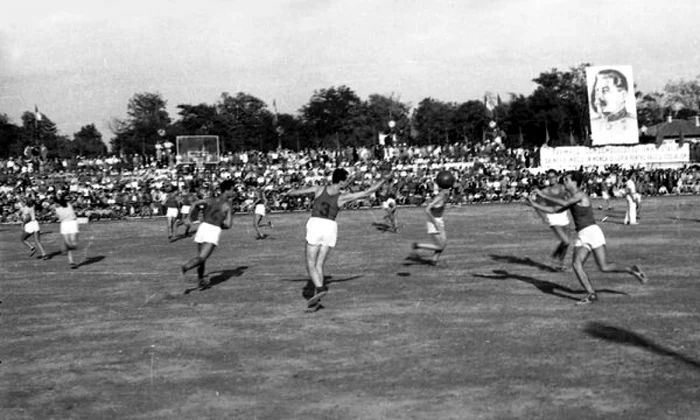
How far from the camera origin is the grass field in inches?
261

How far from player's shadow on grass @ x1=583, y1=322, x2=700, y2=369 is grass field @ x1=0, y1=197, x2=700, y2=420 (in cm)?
3

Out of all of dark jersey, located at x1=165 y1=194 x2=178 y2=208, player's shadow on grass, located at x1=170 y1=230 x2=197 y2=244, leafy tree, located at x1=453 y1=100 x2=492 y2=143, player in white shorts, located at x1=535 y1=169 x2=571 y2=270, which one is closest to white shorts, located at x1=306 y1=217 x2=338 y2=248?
player in white shorts, located at x1=535 y1=169 x2=571 y2=270

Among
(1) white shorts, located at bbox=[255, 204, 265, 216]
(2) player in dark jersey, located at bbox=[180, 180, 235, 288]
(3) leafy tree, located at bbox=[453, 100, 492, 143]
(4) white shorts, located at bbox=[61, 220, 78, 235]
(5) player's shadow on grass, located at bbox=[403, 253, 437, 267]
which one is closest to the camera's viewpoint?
(2) player in dark jersey, located at bbox=[180, 180, 235, 288]

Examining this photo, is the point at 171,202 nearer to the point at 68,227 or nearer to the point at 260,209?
the point at 260,209

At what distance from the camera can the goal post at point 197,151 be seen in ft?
164

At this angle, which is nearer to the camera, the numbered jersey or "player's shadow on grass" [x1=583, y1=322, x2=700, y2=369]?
"player's shadow on grass" [x1=583, y1=322, x2=700, y2=369]

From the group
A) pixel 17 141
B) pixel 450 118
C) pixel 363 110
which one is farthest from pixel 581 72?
pixel 17 141

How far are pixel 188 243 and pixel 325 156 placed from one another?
27498 mm

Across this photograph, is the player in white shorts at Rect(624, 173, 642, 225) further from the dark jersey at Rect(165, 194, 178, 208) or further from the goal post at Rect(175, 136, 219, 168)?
the goal post at Rect(175, 136, 219, 168)

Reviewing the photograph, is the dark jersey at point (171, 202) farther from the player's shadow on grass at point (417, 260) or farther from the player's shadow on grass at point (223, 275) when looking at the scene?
the player's shadow on grass at point (417, 260)

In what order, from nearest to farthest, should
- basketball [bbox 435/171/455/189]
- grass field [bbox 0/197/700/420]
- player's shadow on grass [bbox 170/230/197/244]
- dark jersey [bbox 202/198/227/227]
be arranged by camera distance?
1. grass field [bbox 0/197/700/420]
2. dark jersey [bbox 202/198/227/227]
3. basketball [bbox 435/171/455/189]
4. player's shadow on grass [bbox 170/230/197/244]

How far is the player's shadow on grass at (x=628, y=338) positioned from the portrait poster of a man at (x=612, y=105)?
37719mm

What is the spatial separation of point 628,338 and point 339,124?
8325 centimetres

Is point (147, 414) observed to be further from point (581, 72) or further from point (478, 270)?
point (581, 72)
